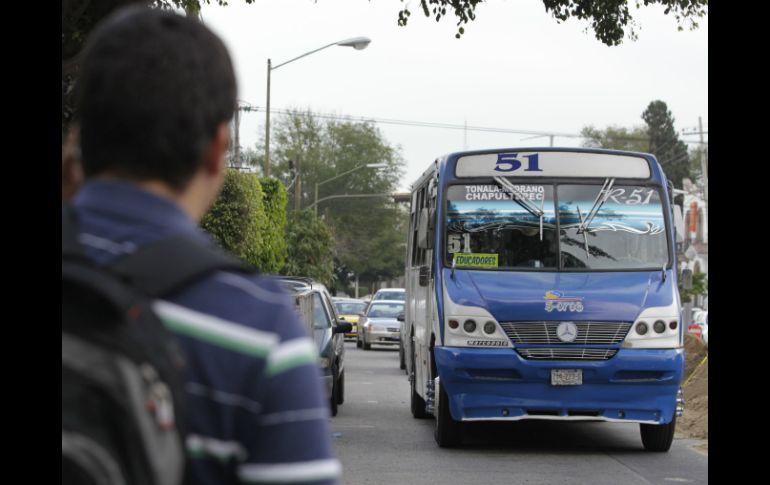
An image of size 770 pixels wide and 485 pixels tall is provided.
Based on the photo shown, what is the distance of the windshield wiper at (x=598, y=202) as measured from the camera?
12.7m

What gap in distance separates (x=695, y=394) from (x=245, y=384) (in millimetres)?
18200

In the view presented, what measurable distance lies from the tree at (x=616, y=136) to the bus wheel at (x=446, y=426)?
108 meters

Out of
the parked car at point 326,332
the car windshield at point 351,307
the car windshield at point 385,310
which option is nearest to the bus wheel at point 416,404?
the parked car at point 326,332

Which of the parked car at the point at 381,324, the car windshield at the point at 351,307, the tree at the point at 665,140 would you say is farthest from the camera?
the tree at the point at 665,140

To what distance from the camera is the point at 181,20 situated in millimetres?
1987

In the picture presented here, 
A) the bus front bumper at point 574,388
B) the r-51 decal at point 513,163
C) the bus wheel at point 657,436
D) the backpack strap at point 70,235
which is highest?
the r-51 decal at point 513,163

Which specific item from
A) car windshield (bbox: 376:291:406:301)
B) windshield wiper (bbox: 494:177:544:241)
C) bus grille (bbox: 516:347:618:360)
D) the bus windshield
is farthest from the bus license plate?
car windshield (bbox: 376:291:406:301)

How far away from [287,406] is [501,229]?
35.9 ft

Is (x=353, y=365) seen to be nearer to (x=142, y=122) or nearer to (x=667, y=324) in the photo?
(x=667, y=324)

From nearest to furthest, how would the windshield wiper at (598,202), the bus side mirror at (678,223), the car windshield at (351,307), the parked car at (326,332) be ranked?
the windshield wiper at (598,202) → the bus side mirror at (678,223) → the parked car at (326,332) → the car windshield at (351,307)

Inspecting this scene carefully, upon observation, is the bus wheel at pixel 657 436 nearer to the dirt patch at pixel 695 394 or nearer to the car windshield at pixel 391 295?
the dirt patch at pixel 695 394

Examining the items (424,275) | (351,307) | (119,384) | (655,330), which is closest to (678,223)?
(655,330)

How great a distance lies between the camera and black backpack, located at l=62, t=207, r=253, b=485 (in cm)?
172
